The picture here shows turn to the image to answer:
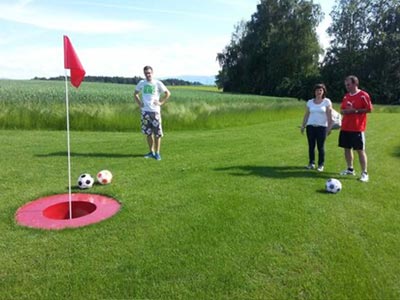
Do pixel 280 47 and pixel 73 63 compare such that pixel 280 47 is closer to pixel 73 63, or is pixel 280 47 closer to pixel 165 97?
pixel 165 97

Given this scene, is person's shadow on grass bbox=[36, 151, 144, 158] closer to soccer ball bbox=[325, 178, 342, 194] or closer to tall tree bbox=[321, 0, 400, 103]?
soccer ball bbox=[325, 178, 342, 194]

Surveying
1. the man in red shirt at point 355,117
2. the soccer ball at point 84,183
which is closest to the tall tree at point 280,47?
the man in red shirt at point 355,117

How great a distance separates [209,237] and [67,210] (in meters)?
2.32

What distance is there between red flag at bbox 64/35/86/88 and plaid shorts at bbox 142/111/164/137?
10.1 feet

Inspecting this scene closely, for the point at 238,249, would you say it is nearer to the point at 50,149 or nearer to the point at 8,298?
the point at 8,298

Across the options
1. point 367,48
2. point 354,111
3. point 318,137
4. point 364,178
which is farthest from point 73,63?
point 367,48

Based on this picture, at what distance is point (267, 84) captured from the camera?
180ft

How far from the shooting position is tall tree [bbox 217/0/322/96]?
5019cm

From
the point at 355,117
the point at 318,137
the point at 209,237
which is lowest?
the point at 209,237

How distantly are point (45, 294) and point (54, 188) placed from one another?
318 cm

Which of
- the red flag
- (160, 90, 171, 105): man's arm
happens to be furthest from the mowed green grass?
the red flag

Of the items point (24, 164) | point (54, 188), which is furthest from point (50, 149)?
point (54, 188)

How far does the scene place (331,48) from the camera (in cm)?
5238

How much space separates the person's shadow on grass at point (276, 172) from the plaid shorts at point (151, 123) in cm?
180
